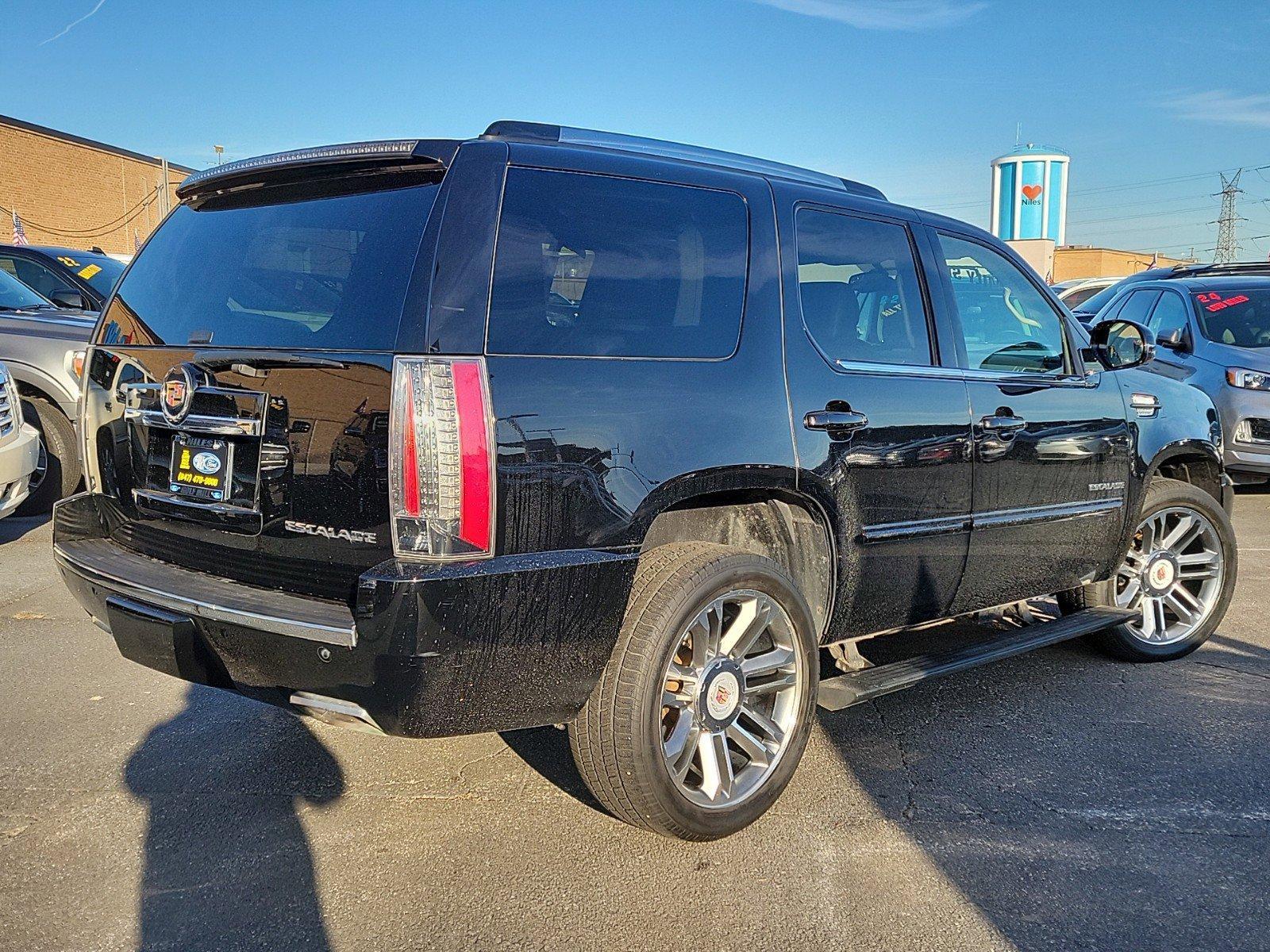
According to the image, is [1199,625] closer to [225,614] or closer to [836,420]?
[836,420]

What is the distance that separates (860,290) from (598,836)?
203 cm

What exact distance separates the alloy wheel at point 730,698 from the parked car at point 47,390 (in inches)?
232

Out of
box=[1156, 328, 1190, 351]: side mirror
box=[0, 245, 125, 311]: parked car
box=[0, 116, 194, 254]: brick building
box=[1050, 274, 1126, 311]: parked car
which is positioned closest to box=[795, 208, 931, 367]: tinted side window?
box=[1156, 328, 1190, 351]: side mirror

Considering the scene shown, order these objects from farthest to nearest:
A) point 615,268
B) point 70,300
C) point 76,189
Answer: point 76,189, point 70,300, point 615,268

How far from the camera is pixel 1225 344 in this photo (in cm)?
909

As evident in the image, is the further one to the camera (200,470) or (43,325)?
(43,325)

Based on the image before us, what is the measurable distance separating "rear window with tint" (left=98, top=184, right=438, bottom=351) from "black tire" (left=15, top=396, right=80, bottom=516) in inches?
179

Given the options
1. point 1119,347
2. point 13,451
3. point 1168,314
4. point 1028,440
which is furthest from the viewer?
point 1168,314

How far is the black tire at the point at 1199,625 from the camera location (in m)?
4.89

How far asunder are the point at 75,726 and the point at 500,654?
2152 millimetres

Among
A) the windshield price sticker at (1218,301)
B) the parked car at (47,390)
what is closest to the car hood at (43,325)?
the parked car at (47,390)

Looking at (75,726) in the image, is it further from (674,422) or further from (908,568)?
(908,568)

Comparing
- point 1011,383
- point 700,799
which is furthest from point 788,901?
point 1011,383

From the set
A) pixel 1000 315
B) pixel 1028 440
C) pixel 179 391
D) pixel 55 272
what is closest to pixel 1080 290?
pixel 55 272
